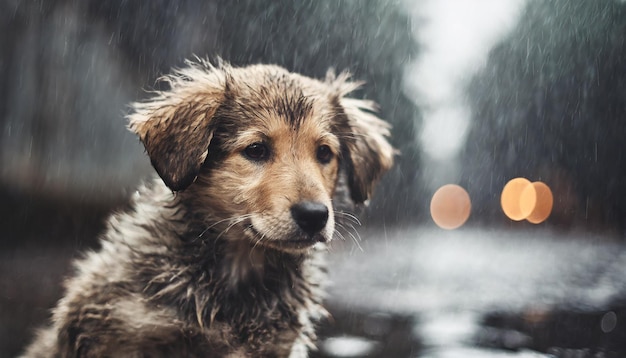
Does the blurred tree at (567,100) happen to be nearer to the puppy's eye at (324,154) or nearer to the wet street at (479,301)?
the wet street at (479,301)

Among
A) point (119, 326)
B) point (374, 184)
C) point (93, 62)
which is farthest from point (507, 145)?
point (119, 326)

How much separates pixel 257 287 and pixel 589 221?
628 inches

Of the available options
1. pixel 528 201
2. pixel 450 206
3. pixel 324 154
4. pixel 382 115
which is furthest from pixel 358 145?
pixel 450 206

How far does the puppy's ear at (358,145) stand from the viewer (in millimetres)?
4359

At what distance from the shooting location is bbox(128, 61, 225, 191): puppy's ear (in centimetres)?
367

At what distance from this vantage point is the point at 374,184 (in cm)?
445

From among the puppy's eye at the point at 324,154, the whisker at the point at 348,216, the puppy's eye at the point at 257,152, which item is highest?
the puppy's eye at the point at 324,154

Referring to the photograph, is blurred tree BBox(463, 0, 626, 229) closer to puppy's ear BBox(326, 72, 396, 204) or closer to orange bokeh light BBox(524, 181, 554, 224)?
orange bokeh light BBox(524, 181, 554, 224)

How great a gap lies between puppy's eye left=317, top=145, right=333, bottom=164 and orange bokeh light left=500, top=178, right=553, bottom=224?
16680mm

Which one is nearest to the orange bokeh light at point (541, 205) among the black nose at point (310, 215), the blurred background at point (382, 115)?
the blurred background at point (382, 115)

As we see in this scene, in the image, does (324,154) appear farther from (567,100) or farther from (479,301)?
(567,100)

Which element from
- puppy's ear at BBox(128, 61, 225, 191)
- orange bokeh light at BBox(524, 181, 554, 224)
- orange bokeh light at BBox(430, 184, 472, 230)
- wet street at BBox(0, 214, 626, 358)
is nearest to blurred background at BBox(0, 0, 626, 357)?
wet street at BBox(0, 214, 626, 358)

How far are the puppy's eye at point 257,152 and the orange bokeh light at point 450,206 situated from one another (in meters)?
19.5

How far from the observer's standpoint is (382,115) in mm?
12922
